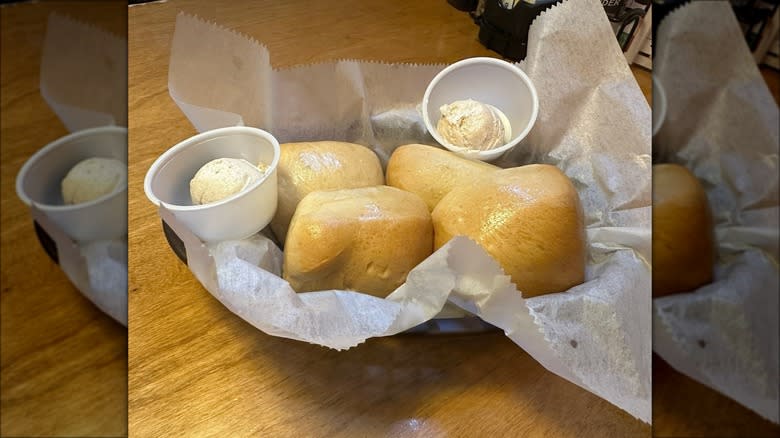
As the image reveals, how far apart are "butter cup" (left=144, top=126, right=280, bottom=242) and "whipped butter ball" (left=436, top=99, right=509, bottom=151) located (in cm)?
16

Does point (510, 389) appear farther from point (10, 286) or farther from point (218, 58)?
point (10, 286)

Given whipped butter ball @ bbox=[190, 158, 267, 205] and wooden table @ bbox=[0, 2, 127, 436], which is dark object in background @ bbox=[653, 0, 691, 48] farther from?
wooden table @ bbox=[0, 2, 127, 436]

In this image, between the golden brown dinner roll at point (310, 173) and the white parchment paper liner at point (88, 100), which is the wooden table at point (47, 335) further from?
the golden brown dinner roll at point (310, 173)

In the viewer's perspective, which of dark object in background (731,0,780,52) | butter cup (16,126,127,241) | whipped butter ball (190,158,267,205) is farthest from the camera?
butter cup (16,126,127,241)

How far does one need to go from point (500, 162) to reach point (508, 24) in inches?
5.0

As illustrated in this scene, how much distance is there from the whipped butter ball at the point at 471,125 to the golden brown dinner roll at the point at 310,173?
0.27 ft

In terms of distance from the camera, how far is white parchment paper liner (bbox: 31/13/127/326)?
1.94ft

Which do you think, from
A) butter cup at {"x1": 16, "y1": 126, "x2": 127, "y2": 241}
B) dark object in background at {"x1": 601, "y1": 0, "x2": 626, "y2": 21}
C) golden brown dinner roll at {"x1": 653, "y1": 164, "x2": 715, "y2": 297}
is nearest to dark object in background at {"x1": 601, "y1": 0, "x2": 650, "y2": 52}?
dark object in background at {"x1": 601, "y1": 0, "x2": 626, "y2": 21}

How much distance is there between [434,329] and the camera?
40 cm

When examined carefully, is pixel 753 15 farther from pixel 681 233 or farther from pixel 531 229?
pixel 531 229

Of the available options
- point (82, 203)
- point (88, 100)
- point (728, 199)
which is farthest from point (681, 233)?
point (88, 100)

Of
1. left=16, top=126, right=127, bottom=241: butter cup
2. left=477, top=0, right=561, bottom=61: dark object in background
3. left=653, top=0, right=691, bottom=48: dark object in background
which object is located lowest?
left=16, top=126, right=127, bottom=241: butter cup

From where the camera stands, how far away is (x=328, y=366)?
0.42 meters

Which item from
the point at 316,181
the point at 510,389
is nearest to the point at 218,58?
the point at 316,181
